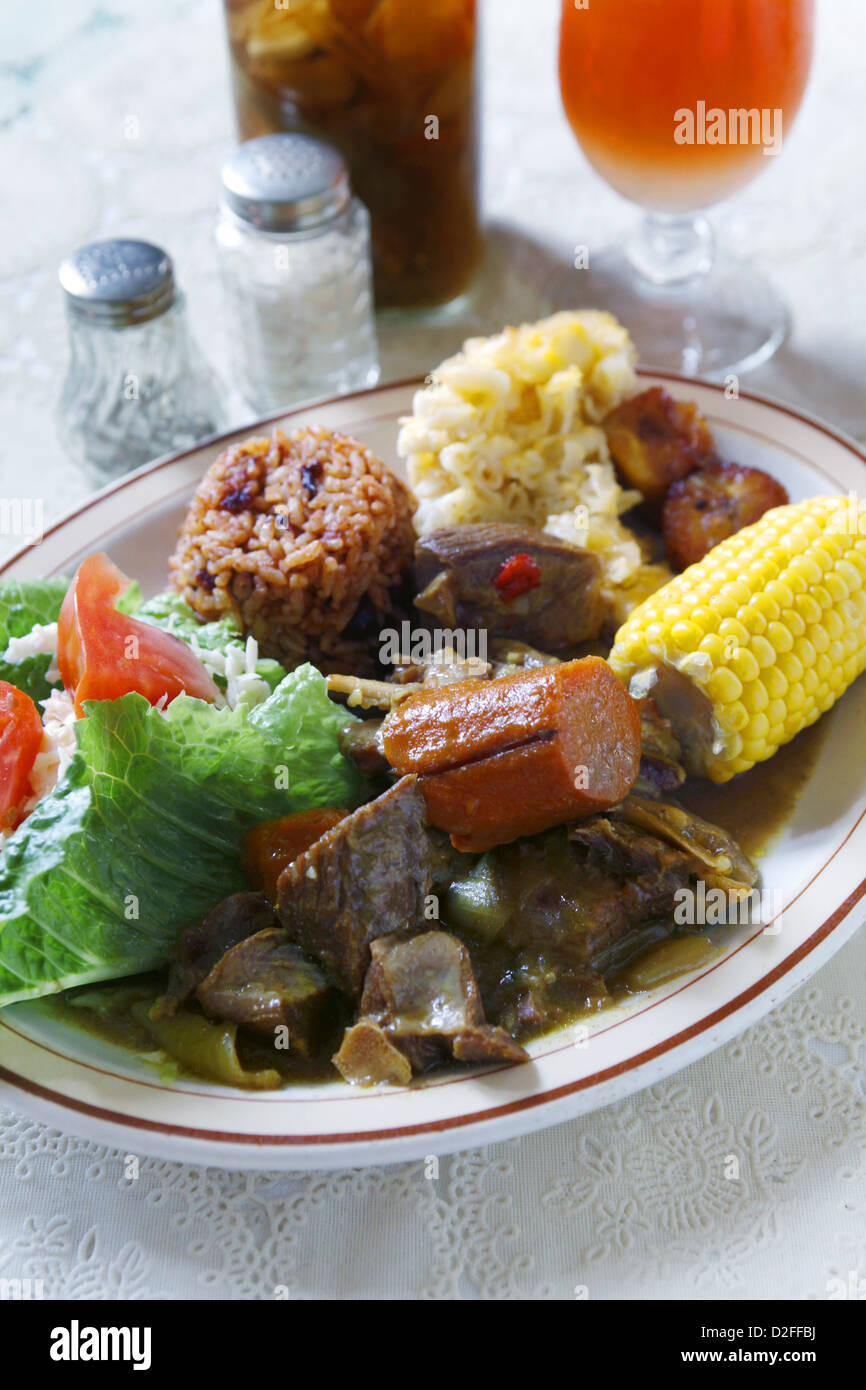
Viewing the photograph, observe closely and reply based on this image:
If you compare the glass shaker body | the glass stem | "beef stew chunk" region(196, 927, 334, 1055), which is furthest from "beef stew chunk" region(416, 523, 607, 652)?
the glass stem

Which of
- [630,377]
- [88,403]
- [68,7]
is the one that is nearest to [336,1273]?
[630,377]

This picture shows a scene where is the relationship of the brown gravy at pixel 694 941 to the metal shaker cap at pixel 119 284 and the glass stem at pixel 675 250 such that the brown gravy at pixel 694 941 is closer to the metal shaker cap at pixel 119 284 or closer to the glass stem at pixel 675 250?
the metal shaker cap at pixel 119 284

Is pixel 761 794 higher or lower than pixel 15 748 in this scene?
lower

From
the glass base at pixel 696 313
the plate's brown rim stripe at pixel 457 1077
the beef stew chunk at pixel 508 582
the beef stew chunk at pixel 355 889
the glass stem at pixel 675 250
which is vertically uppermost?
the glass stem at pixel 675 250

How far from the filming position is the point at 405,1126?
2.11 meters

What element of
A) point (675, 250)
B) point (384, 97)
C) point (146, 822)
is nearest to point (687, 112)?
point (675, 250)

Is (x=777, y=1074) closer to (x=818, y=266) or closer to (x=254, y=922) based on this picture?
(x=254, y=922)

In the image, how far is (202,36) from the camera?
5.45 metres

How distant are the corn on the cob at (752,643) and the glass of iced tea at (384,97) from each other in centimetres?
183

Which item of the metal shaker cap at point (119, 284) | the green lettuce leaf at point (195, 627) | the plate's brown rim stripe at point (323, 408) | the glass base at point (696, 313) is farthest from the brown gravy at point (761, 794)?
the metal shaker cap at point (119, 284)

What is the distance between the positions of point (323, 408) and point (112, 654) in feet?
3.94

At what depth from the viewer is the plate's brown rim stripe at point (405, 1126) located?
82.7 inches

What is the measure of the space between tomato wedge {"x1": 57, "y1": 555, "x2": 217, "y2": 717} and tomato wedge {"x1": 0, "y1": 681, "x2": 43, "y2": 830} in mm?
101

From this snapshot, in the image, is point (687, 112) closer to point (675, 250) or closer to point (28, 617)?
point (675, 250)
